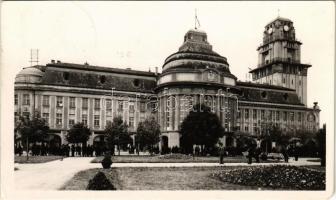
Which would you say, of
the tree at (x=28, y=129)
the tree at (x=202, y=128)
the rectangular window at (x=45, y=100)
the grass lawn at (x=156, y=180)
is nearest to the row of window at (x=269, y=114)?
the tree at (x=202, y=128)

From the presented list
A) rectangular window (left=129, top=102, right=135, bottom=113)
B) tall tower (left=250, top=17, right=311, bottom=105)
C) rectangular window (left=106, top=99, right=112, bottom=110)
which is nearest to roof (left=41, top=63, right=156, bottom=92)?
rectangular window (left=106, top=99, right=112, bottom=110)

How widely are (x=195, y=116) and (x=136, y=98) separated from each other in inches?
402

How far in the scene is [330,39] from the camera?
16406mm

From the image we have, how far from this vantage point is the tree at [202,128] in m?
34.2

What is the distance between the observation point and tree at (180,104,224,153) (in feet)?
112

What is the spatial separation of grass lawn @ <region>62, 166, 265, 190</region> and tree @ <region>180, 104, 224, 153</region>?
1564 cm

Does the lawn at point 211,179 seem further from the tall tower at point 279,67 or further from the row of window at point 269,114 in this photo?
the row of window at point 269,114

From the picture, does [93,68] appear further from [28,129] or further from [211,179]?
[211,179]

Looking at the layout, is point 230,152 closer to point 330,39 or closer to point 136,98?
point 136,98

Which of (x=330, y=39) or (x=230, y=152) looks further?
(x=230, y=152)

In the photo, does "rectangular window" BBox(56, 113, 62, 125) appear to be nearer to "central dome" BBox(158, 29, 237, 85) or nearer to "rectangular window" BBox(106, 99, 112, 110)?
"rectangular window" BBox(106, 99, 112, 110)

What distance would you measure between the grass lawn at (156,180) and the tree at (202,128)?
1564 cm

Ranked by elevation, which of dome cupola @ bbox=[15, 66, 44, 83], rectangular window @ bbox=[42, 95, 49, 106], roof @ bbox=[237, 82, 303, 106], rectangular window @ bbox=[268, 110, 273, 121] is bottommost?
rectangular window @ bbox=[268, 110, 273, 121]

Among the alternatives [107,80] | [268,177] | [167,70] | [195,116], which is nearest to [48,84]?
[107,80]
